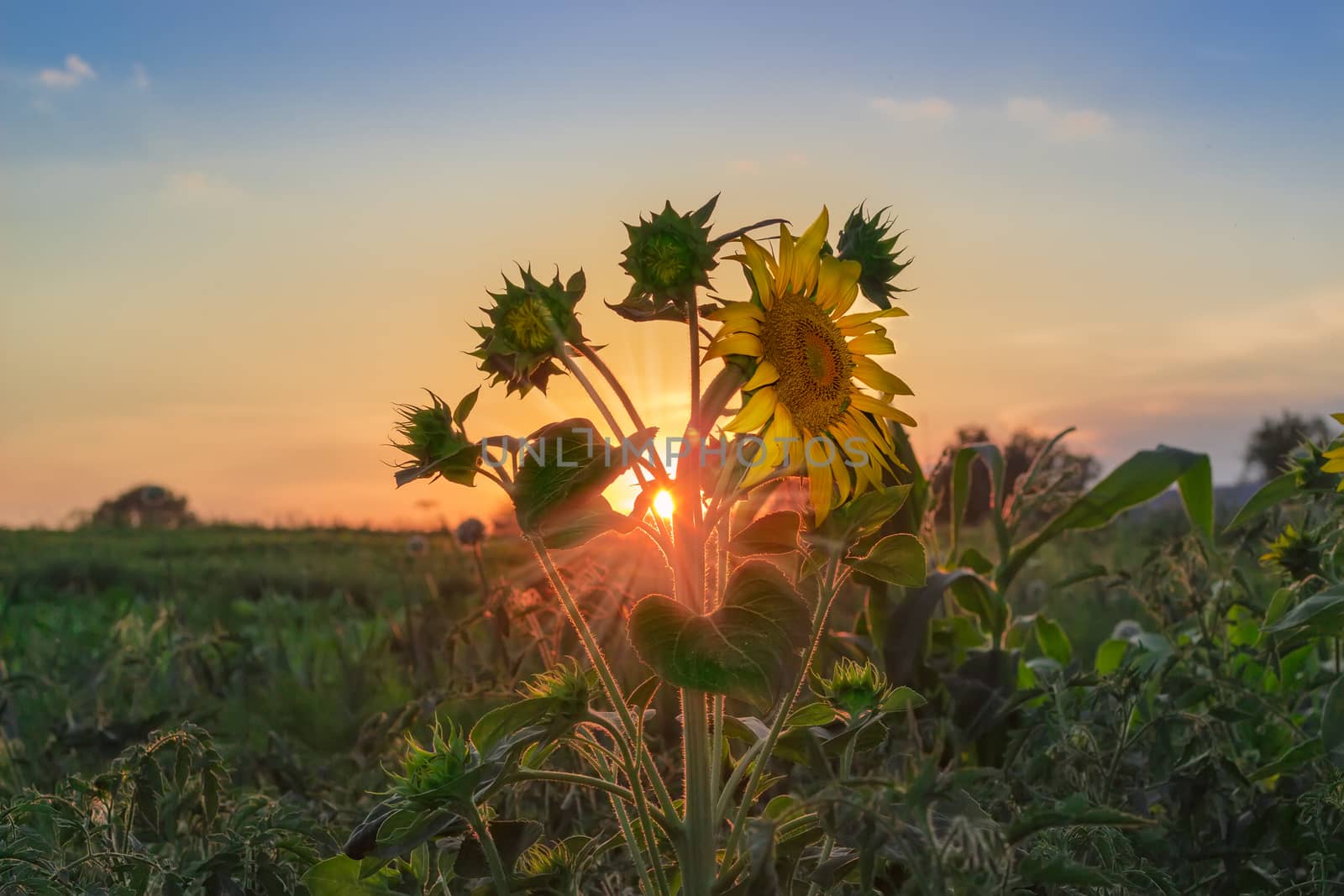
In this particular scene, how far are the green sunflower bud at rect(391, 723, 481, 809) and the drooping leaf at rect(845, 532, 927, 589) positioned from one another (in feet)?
1.50

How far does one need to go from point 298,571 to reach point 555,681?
677 cm

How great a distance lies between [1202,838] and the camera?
6.34 ft

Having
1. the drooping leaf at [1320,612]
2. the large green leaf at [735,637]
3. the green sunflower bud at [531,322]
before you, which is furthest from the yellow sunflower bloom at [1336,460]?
the green sunflower bud at [531,322]

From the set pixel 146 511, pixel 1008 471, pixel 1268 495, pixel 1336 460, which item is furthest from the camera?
pixel 146 511

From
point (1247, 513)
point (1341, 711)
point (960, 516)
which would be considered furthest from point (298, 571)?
point (1341, 711)

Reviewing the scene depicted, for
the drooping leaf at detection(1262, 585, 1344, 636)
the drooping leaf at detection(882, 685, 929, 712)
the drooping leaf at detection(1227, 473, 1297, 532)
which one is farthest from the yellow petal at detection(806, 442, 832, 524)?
the drooping leaf at detection(1227, 473, 1297, 532)

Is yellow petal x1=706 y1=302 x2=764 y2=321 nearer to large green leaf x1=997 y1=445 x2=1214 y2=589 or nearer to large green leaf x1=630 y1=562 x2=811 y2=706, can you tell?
large green leaf x1=630 y1=562 x2=811 y2=706

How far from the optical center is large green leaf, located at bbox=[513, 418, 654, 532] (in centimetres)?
121

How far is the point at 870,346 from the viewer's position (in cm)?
141

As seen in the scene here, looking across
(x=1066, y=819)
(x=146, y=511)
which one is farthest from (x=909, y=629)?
(x=146, y=511)

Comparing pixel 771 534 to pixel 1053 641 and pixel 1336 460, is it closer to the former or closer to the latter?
pixel 1336 460

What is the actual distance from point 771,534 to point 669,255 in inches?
13.2

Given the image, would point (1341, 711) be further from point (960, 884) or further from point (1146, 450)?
point (1146, 450)

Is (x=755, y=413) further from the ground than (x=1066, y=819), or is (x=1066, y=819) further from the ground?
(x=755, y=413)
